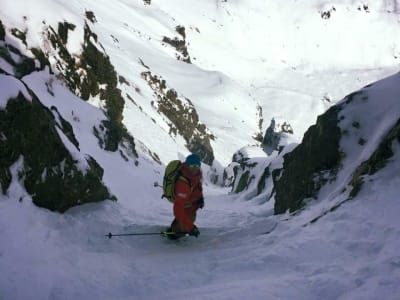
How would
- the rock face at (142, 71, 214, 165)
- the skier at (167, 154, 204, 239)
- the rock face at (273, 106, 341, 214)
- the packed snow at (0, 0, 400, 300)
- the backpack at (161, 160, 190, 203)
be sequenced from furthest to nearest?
the rock face at (142, 71, 214, 165) < the rock face at (273, 106, 341, 214) < the backpack at (161, 160, 190, 203) < the skier at (167, 154, 204, 239) < the packed snow at (0, 0, 400, 300)

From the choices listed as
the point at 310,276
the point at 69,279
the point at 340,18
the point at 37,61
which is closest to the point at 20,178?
the point at 69,279

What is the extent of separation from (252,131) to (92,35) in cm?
4683

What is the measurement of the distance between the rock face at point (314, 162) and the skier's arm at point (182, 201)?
135 inches

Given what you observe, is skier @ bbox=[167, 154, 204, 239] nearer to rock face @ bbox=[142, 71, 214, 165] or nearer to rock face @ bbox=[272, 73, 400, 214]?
rock face @ bbox=[272, 73, 400, 214]

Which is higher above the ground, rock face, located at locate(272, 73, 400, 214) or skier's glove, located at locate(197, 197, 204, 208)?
rock face, located at locate(272, 73, 400, 214)

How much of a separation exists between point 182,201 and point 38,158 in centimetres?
304

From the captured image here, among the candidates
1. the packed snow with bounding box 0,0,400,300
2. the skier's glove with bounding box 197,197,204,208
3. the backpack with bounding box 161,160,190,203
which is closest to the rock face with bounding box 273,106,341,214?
the packed snow with bounding box 0,0,400,300

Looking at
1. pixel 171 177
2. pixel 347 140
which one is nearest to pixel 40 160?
pixel 171 177

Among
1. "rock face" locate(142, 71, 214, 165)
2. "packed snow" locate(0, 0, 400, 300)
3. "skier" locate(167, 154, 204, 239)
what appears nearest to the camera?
"packed snow" locate(0, 0, 400, 300)

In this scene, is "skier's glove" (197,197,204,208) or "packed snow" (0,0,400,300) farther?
"skier's glove" (197,197,204,208)

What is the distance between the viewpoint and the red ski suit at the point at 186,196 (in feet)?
29.8

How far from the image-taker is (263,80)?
10319 cm

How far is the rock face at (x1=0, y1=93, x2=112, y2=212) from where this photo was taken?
9062 mm

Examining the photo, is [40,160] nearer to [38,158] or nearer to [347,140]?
[38,158]
